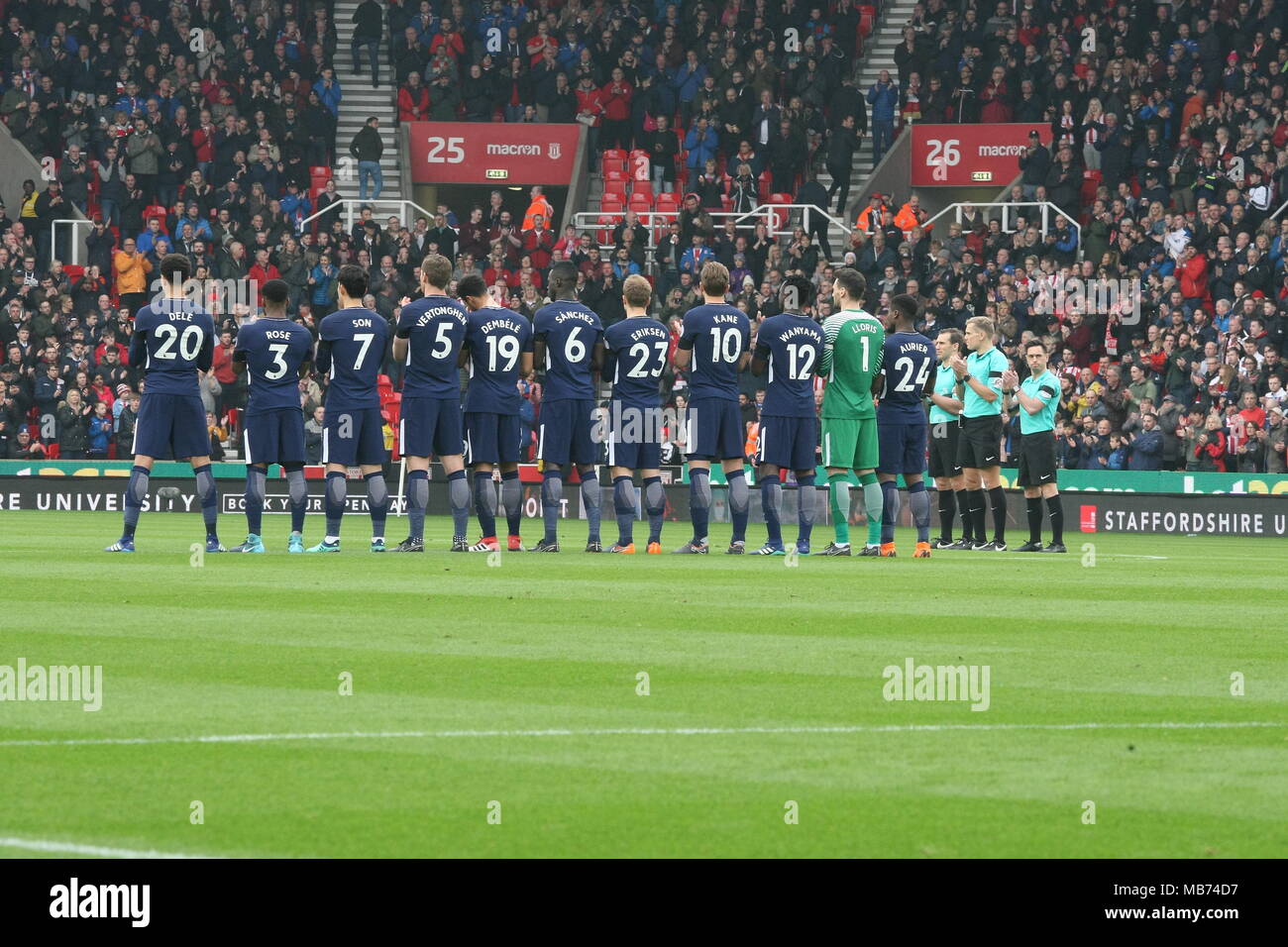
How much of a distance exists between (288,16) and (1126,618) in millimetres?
32204

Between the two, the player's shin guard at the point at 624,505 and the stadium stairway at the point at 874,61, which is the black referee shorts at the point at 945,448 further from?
the stadium stairway at the point at 874,61

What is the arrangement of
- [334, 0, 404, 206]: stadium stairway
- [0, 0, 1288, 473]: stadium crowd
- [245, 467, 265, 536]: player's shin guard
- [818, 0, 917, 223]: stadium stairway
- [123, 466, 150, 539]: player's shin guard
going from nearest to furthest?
[123, 466, 150, 539]: player's shin guard, [245, 467, 265, 536]: player's shin guard, [0, 0, 1288, 473]: stadium crowd, [818, 0, 917, 223]: stadium stairway, [334, 0, 404, 206]: stadium stairway

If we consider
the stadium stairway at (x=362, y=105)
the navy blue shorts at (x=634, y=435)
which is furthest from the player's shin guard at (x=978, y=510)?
the stadium stairway at (x=362, y=105)

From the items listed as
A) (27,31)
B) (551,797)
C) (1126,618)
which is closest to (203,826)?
(551,797)

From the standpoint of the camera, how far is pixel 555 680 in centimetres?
1009

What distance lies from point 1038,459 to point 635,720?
13680 millimetres

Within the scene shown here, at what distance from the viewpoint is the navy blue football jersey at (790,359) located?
1945cm

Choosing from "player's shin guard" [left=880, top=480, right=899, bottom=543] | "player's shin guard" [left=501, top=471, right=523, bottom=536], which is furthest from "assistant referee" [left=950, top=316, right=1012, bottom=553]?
"player's shin guard" [left=501, top=471, right=523, bottom=536]

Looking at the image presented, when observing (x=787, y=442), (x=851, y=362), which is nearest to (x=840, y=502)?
(x=787, y=442)

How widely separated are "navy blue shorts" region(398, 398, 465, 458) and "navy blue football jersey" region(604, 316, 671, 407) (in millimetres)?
1447

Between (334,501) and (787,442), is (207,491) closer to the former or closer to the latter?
(334,501)

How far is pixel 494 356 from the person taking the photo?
19.2 m

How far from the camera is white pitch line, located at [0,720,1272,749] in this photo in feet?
27.1

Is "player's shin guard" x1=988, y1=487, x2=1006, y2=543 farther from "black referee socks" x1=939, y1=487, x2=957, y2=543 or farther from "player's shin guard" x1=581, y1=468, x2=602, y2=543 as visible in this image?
"player's shin guard" x1=581, y1=468, x2=602, y2=543
